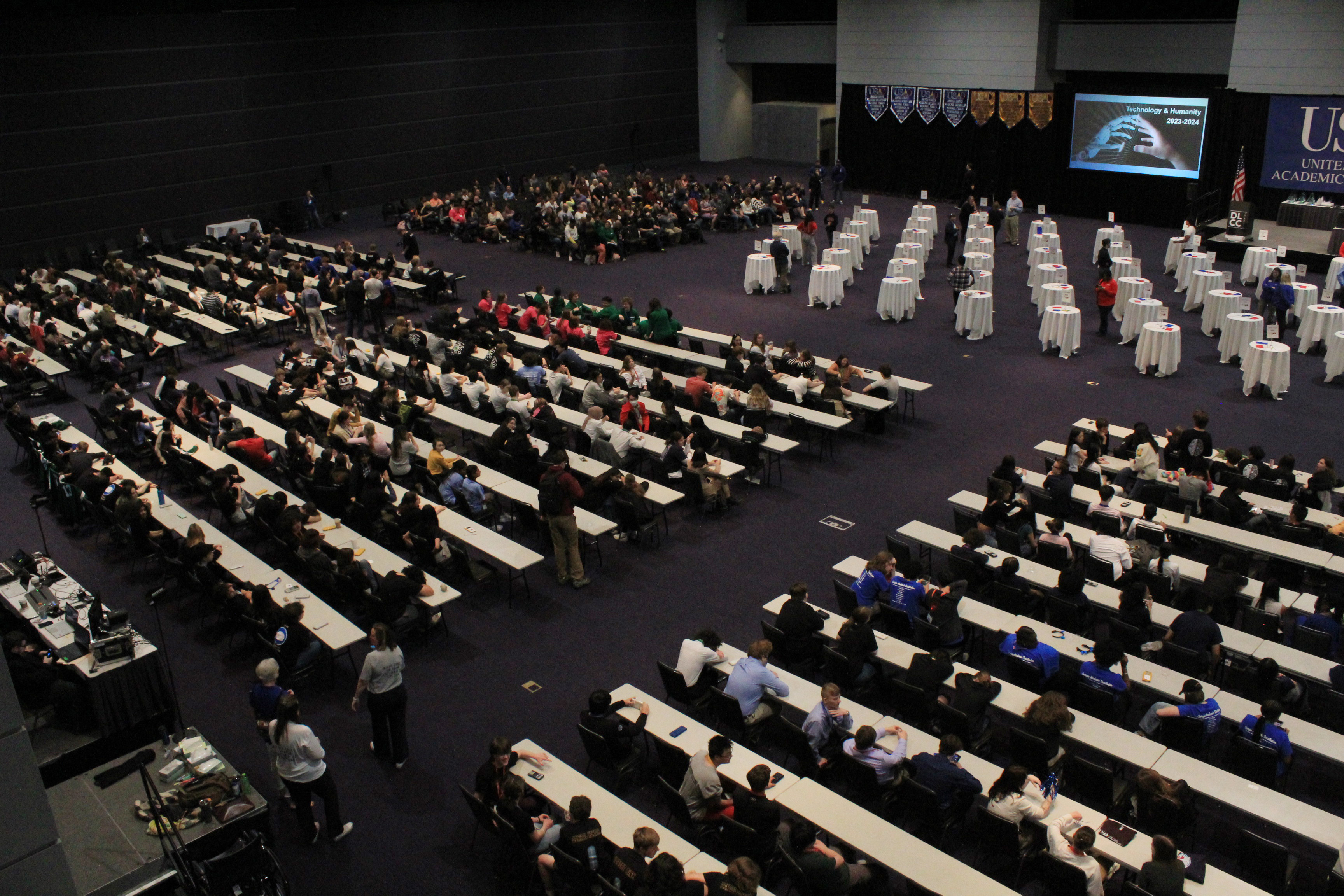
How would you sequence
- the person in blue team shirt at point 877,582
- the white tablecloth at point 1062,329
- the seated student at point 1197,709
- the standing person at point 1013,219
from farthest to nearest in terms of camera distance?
the standing person at point 1013,219, the white tablecloth at point 1062,329, the person in blue team shirt at point 877,582, the seated student at point 1197,709

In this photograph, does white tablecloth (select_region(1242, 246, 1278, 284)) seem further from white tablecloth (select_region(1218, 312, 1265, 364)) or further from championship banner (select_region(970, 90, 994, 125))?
championship banner (select_region(970, 90, 994, 125))

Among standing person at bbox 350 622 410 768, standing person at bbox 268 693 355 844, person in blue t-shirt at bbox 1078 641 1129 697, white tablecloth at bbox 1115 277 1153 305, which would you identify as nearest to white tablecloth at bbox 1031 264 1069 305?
white tablecloth at bbox 1115 277 1153 305

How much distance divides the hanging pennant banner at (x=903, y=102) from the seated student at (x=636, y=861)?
2916cm

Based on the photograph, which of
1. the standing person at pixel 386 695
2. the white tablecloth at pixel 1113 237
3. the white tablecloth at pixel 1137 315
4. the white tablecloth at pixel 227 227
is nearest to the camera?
the standing person at pixel 386 695

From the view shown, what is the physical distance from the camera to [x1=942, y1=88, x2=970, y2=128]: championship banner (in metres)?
30.3

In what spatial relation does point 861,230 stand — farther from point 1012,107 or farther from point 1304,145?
point 1304,145

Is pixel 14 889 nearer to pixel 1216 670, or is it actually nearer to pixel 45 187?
pixel 1216 670

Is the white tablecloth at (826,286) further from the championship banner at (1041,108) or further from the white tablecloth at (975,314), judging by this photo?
the championship banner at (1041,108)

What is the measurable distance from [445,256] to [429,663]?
1798 centimetres

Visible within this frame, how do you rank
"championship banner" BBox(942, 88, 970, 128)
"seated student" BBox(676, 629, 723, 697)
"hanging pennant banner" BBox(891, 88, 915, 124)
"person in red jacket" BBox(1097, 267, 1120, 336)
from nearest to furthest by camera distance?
1. "seated student" BBox(676, 629, 723, 697)
2. "person in red jacket" BBox(1097, 267, 1120, 336)
3. "championship banner" BBox(942, 88, 970, 128)
4. "hanging pennant banner" BBox(891, 88, 915, 124)

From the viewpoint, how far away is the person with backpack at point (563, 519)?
10609 mm

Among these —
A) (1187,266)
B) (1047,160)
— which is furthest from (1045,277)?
(1047,160)

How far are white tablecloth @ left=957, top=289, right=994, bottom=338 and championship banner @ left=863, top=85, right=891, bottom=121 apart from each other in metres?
15.8

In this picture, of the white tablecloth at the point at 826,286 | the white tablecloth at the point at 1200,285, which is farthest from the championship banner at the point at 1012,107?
the white tablecloth at the point at 826,286
